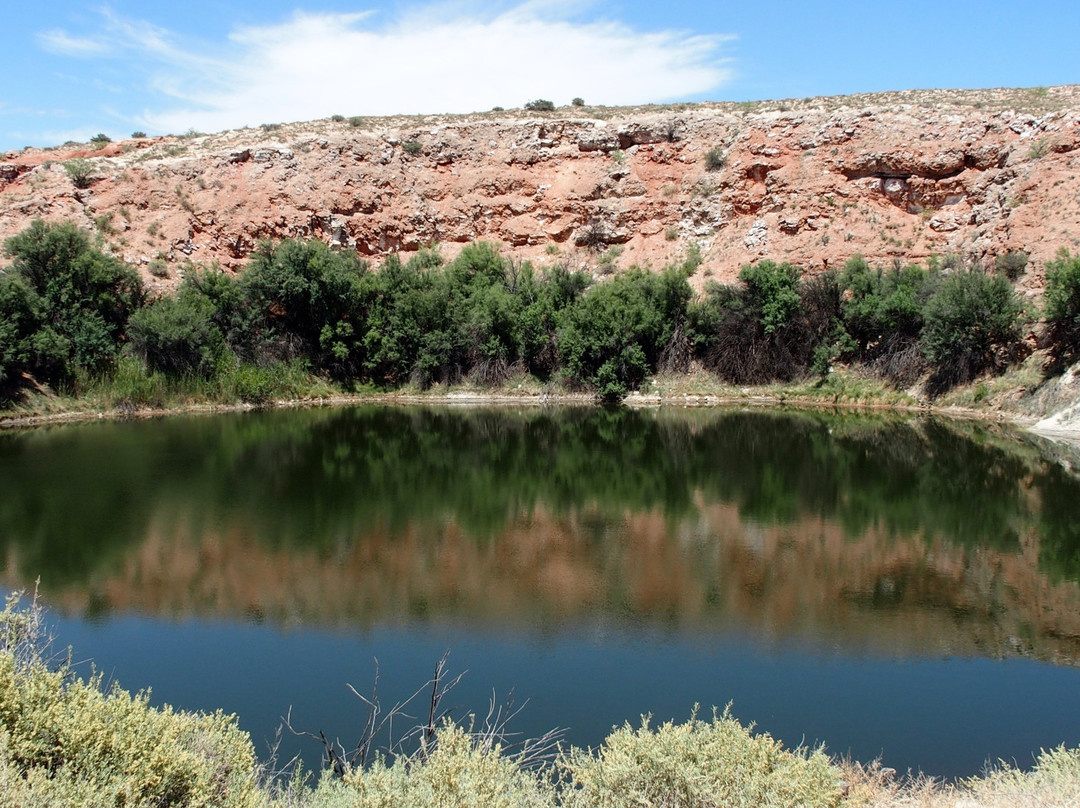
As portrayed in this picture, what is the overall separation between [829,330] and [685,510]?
2236 cm

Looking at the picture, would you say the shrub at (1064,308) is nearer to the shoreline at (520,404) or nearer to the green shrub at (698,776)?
the shoreline at (520,404)

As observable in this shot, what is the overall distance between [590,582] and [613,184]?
1400 inches

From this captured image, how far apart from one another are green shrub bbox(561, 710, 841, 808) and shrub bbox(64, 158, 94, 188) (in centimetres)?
4385

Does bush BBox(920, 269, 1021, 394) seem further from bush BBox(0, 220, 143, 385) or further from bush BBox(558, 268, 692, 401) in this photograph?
bush BBox(0, 220, 143, 385)

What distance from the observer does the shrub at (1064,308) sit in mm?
28547

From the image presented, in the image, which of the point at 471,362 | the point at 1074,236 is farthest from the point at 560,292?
the point at 1074,236

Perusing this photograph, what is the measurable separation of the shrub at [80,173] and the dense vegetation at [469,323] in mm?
7565

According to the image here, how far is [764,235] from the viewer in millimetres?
41594

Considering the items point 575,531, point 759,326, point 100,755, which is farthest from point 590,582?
point 759,326

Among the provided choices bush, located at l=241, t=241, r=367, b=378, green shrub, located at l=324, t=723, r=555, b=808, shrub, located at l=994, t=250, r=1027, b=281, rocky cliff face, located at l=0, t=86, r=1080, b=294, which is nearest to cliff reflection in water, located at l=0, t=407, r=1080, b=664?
green shrub, located at l=324, t=723, r=555, b=808

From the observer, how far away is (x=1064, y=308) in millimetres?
28828

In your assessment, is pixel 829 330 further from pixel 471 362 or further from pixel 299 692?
pixel 299 692

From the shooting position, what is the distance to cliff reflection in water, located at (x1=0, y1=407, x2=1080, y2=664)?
1176 centimetres

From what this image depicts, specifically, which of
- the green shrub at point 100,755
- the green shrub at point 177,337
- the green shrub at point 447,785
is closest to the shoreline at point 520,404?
the green shrub at point 177,337
